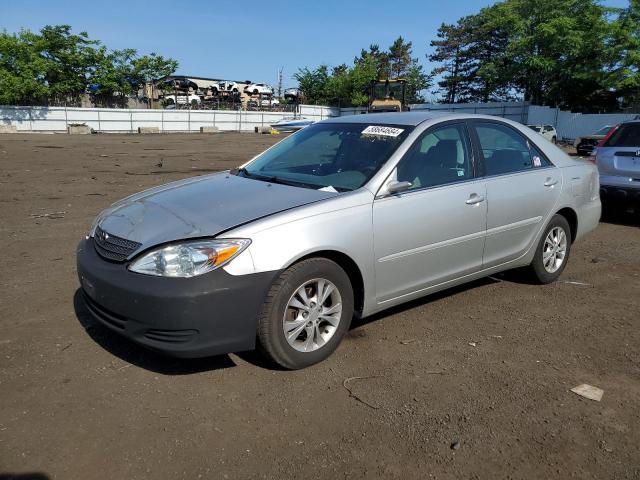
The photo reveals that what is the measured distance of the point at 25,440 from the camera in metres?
2.68

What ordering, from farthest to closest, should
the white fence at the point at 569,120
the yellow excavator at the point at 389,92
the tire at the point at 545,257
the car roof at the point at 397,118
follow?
the white fence at the point at 569,120, the yellow excavator at the point at 389,92, the tire at the point at 545,257, the car roof at the point at 397,118

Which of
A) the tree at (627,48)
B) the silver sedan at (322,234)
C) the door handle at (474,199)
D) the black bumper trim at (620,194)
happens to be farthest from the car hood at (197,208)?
the tree at (627,48)

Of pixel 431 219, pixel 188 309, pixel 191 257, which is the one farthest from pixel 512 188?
pixel 188 309

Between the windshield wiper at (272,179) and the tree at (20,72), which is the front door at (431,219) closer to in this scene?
the windshield wiper at (272,179)

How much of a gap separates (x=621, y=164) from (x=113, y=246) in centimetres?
771

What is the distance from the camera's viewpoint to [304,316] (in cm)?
340

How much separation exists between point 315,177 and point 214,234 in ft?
3.86

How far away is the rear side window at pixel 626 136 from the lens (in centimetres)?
823

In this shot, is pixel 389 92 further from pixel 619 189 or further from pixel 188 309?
pixel 188 309

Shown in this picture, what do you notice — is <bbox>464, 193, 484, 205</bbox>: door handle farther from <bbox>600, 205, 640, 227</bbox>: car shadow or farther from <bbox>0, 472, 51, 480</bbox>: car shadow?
<bbox>600, 205, 640, 227</bbox>: car shadow

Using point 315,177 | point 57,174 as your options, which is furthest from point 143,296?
point 57,174

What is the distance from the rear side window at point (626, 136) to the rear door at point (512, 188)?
4.01 metres

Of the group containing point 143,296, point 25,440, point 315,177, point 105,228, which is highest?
point 315,177

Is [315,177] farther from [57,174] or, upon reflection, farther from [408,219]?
[57,174]
